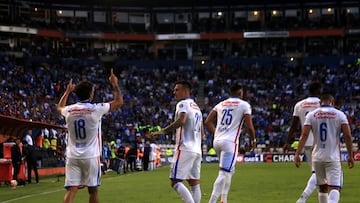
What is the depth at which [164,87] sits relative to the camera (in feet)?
206

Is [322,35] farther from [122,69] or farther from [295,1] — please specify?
[122,69]

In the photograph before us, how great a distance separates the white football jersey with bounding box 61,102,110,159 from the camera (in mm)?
11062

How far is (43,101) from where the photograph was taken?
167 feet

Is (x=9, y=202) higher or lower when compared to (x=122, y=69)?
lower

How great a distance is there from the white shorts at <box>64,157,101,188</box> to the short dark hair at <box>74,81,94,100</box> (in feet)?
3.44

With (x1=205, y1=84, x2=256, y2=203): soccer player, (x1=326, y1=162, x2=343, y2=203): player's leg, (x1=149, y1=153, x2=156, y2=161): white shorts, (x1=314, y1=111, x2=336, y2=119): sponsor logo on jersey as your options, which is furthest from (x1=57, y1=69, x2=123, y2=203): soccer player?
(x1=149, y1=153, x2=156, y2=161): white shorts

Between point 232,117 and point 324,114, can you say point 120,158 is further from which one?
point 324,114

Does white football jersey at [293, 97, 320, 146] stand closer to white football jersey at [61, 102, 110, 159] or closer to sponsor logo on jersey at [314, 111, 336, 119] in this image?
sponsor logo on jersey at [314, 111, 336, 119]

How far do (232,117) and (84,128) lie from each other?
3.40 metres

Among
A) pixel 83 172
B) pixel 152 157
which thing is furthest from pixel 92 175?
pixel 152 157

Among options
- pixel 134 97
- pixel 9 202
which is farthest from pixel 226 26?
pixel 9 202

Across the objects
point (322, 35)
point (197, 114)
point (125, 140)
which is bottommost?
point (125, 140)

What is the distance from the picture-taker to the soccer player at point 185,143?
38.3 ft

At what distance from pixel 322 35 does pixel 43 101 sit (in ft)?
105
